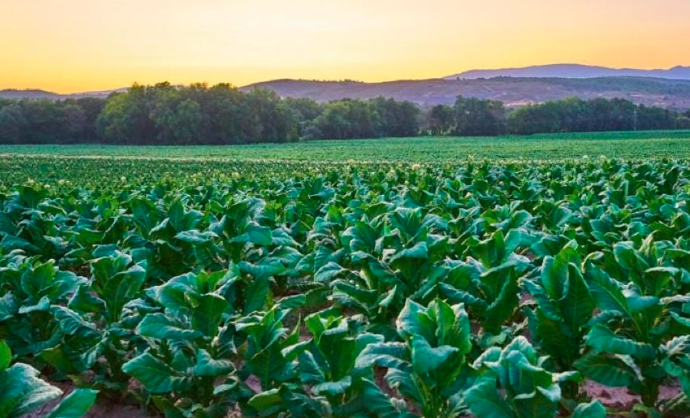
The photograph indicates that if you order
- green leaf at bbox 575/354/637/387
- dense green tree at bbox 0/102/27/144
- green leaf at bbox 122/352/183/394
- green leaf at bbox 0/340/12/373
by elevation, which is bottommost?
green leaf at bbox 575/354/637/387

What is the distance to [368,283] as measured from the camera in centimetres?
513

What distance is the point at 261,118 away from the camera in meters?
102

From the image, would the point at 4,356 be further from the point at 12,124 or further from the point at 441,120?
the point at 441,120

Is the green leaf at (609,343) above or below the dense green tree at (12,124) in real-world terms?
below

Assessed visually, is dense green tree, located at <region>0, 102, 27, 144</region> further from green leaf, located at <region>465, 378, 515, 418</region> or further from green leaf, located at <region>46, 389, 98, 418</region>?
green leaf, located at <region>465, 378, 515, 418</region>

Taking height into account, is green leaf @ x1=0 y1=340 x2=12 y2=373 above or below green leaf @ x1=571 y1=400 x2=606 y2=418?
above

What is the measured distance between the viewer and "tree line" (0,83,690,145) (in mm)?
96312

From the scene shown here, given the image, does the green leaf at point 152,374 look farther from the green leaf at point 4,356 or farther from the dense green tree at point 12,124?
the dense green tree at point 12,124

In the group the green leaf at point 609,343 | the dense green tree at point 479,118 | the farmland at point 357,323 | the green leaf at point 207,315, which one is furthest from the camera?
the dense green tree at point 479,118

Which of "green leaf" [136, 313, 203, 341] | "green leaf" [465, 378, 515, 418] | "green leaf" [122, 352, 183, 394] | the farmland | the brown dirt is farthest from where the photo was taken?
the brown dirt

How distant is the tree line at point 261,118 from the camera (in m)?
96.3

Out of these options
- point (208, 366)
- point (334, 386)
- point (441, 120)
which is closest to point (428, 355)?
point (334, 386)

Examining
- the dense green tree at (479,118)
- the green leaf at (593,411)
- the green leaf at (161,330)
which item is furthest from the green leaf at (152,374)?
the dense green tree at (479,118)

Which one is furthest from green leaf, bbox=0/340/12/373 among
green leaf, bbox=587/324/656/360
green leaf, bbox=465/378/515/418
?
green leaf, bbox=587/324/656/360
